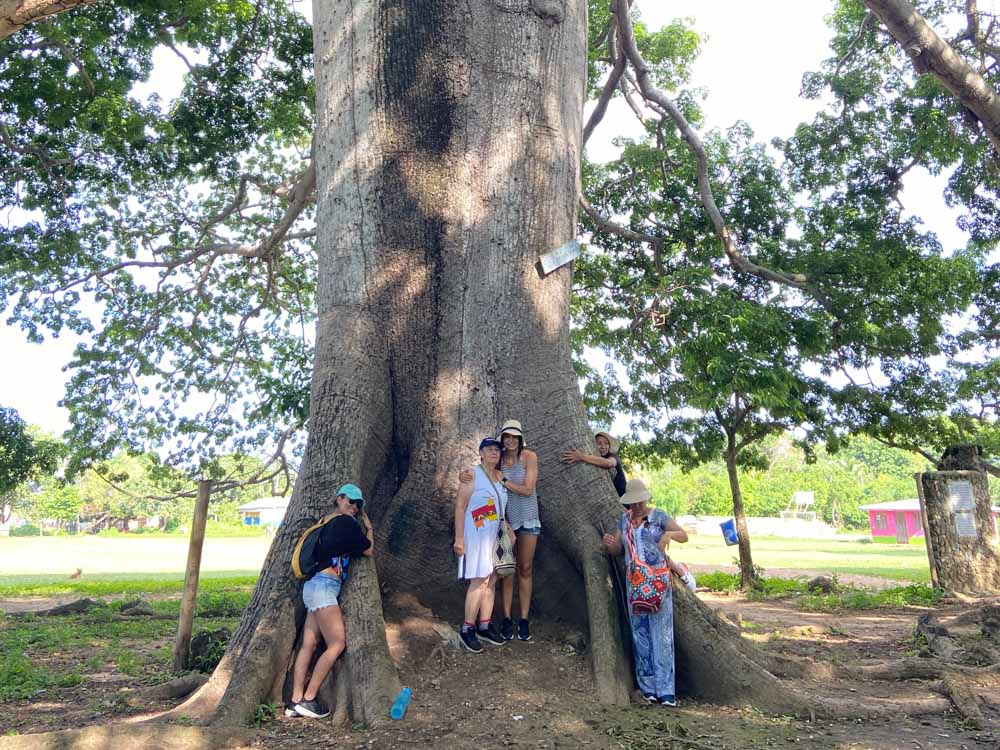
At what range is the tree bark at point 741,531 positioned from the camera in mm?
12555

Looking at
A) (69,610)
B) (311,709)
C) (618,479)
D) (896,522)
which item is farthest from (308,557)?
(896,522)

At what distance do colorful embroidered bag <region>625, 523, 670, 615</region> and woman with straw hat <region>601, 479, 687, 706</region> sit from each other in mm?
43

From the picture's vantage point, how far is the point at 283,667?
4.42 meters

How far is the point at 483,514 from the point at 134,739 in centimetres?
218

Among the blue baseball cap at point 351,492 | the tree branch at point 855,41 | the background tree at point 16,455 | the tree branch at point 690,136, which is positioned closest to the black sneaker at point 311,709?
the blue baseball cap at point 351,492

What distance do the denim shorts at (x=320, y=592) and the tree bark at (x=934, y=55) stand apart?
19.5ft

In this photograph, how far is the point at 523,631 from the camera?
195 inches

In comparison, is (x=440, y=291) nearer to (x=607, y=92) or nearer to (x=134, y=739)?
(x=134, y=739)

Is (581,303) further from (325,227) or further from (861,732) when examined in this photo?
(861,732)

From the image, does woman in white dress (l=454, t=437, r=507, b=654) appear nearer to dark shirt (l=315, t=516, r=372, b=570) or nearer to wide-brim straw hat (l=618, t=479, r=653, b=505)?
dark shirt (l=315, t=516, r=372, b=570)

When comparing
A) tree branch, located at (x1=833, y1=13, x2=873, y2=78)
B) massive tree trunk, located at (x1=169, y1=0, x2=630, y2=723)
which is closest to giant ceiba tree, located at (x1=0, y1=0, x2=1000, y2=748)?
massive tree trunk, located at (x1=169, y1=0, x2=630, y2=723)

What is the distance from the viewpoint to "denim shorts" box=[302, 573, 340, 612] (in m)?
4.46

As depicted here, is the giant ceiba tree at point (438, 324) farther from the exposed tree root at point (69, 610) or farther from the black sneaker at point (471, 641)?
the exposed tree root at point (69, 610)

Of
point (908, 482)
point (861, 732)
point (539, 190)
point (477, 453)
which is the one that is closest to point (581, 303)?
point (539, 190)
